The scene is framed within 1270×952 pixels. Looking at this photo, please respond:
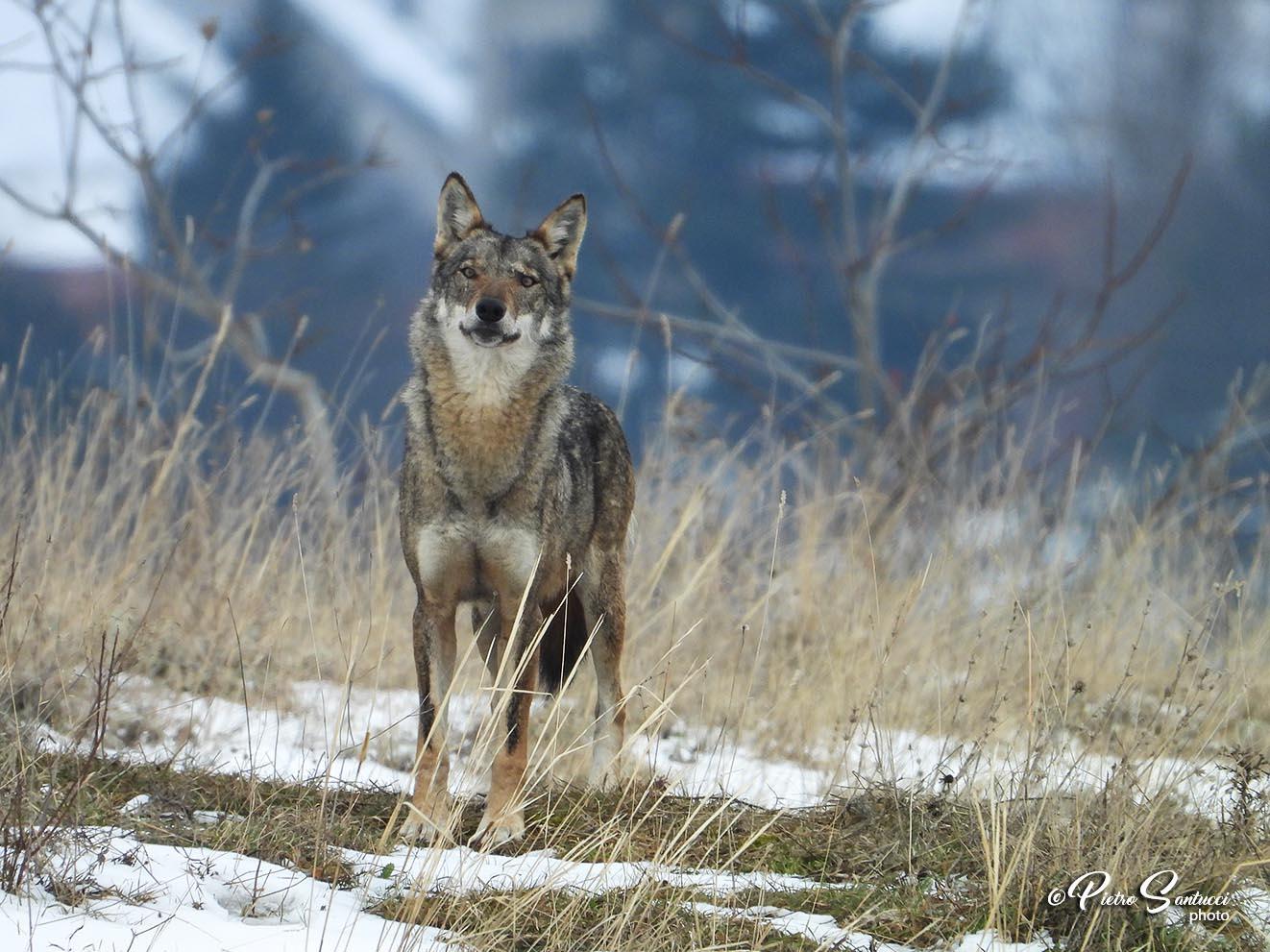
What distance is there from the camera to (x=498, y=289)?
14.9 feet

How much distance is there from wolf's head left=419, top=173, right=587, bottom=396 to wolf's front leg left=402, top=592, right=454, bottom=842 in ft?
2.65

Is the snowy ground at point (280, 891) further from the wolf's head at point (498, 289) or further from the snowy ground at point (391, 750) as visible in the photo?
the wolf's head at point (498, 289)

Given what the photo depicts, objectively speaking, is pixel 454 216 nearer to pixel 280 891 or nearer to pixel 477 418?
pixel 477 418

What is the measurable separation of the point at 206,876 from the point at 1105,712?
2641 mm

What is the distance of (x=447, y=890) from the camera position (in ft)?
11.2

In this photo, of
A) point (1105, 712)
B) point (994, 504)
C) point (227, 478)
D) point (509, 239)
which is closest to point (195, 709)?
point (227, 478)

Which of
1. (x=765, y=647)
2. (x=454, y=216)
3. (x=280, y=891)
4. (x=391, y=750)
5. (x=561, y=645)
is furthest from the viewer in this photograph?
(x=765, y=647)

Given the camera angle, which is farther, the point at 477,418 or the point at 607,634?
the point at 607,634

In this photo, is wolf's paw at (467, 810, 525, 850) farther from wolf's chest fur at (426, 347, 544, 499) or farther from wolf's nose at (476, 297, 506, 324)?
wolf's nose at (476, 297, 506, 324)

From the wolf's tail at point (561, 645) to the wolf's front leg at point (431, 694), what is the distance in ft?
2.00

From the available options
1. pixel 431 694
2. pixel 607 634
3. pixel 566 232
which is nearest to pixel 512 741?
pixel 431 694

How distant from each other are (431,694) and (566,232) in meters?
1.76

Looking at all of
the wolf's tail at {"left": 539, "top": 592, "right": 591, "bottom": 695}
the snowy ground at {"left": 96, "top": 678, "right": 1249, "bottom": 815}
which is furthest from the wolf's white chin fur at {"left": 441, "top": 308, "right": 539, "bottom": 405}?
the snowy ground at {"left": 96, "top": 678, "right": 1249, "bottom": 815}

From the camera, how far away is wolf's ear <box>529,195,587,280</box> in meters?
4.91
